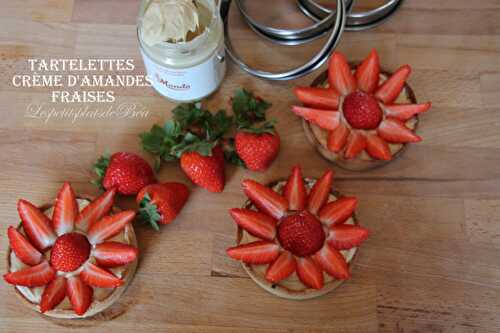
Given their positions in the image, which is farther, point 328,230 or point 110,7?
point 110,7

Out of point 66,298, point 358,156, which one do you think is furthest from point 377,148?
point 66,298

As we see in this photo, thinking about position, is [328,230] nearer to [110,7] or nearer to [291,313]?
[291,313]

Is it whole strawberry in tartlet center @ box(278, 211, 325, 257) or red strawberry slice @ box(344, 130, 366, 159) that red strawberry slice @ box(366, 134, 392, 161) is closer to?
red strawberry slice @ box(344, 130, 366, 159)

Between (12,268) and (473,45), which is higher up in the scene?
(473,45)

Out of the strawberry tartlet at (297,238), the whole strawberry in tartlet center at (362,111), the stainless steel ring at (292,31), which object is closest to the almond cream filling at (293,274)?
the strawberry tartlet at (297,238)

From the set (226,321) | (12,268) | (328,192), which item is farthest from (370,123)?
(12,268)

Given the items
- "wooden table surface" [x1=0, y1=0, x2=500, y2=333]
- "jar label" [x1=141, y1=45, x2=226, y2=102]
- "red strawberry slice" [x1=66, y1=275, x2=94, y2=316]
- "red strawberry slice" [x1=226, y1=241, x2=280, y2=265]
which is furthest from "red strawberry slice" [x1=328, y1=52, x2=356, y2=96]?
"red strawberry slice" [x1=66, y1=275, x2=94, y2=316]
